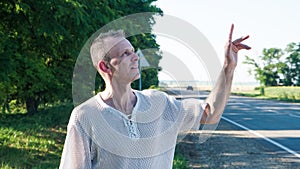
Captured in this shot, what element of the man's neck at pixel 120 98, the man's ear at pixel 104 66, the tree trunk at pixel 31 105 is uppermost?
the man's ear at pixel 104 66

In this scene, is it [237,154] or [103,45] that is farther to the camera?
[237,154]

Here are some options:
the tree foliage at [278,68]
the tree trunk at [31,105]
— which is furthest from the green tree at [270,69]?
the tree trunk at [31,105]

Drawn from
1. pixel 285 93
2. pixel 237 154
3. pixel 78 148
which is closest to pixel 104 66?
pixel 78 148

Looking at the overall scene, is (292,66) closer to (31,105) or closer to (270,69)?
(270,69)

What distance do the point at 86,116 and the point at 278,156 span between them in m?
8.56

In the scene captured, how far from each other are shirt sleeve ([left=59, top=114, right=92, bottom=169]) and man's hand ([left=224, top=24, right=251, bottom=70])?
0.74 m

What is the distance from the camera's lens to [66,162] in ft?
6.98

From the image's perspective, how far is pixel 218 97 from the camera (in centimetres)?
217

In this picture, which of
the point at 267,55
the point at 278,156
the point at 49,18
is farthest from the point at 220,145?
the point at 267,55

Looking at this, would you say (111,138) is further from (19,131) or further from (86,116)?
(19,131)

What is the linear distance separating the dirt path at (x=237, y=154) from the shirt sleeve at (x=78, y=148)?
6587mm

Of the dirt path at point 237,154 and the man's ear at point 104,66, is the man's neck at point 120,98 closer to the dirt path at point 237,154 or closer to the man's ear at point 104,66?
the man's ear at point 104,66

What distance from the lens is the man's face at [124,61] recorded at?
2127 millimetres

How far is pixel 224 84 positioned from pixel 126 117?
0.49m
